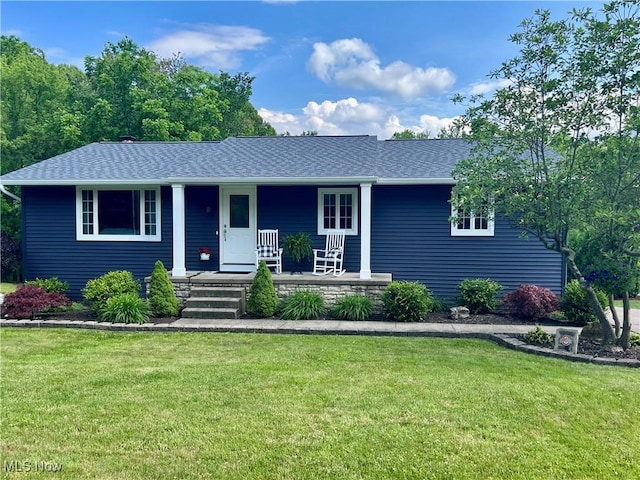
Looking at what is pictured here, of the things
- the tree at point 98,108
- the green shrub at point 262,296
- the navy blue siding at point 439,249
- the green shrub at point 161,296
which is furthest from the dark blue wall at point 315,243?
the tree at point 98,108

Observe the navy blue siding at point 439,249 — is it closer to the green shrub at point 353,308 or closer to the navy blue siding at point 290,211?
the navy blue siding at point 290,211

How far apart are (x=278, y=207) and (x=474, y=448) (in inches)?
288

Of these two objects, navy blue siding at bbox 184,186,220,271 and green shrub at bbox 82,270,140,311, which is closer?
green shrub at bbox 82,270,140,311

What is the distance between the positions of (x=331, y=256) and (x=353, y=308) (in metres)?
1.73

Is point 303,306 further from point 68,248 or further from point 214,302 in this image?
point 68,248

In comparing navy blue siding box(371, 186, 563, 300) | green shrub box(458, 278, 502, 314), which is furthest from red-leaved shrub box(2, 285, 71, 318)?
green shrub box(458, 278, 502, 314)

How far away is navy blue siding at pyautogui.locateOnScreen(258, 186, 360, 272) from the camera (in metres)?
→ 9.66

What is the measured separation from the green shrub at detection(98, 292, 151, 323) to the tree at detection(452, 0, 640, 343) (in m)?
5.64

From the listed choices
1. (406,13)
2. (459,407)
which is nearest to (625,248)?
(459,407)

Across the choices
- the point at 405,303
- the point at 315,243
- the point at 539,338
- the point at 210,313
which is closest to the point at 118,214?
the point at 210,313

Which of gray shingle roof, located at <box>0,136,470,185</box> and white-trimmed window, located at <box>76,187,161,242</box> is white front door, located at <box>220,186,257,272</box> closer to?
gray shingle roof, located at <box>0,136,470,185</box>

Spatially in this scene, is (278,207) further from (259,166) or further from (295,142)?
(295,142)

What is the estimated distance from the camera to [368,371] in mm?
4809

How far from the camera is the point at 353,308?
7762 millimetres
